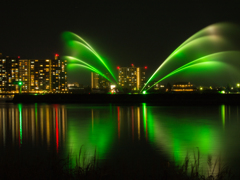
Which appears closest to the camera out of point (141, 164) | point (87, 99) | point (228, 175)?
point (228, 175)

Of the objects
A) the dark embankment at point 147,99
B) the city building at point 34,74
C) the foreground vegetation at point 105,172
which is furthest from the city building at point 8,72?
the foreground vegetation at point 105,172

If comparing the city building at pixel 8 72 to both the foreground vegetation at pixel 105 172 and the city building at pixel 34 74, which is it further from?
the foreground vegetation at pixel 105 172

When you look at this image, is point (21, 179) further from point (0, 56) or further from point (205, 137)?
point (0, 56)

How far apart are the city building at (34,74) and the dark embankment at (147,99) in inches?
5366

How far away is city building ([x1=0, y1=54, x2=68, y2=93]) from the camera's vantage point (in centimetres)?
19112

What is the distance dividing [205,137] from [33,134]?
924 centimetres

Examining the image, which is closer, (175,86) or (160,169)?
(160,169)

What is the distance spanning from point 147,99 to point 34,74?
6171 inches

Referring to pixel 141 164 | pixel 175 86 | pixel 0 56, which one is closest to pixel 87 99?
pixel 141 164

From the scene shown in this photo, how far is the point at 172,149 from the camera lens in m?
11.1

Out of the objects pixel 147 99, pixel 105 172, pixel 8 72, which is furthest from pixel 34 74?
pixel 105 172

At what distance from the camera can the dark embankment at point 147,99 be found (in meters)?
49.3

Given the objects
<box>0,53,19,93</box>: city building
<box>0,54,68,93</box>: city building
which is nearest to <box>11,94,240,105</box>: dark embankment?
<box>0,54,68,93</box>: city building

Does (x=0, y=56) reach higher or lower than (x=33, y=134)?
higher
